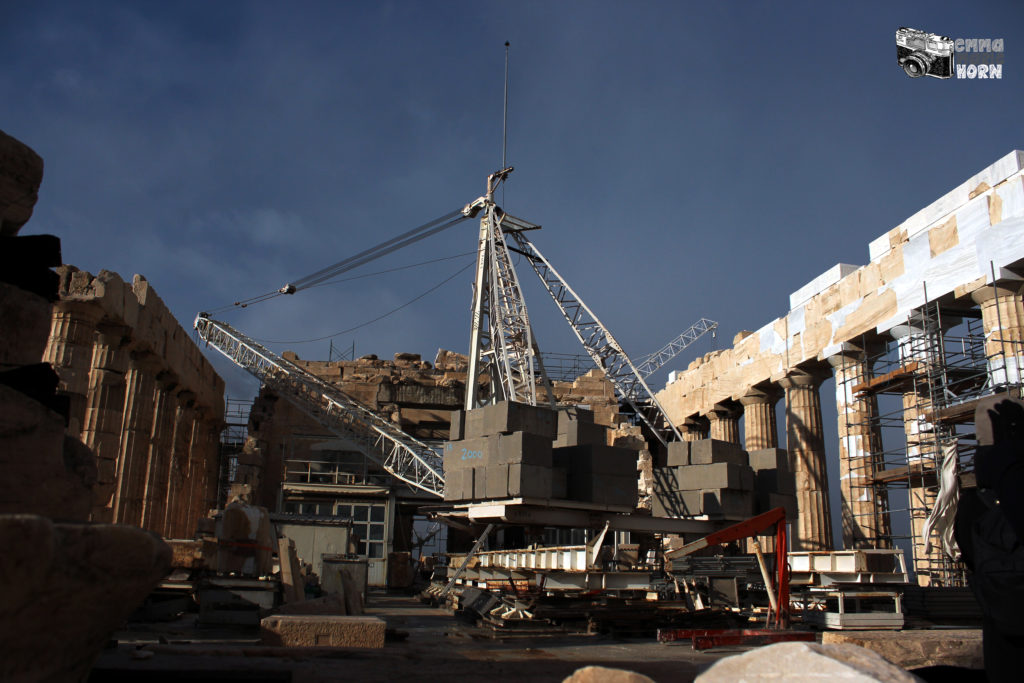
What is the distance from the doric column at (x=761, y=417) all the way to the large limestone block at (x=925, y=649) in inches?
754

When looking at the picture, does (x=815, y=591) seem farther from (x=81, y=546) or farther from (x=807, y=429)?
(x=81, y=546)

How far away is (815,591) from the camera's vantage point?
14172mm

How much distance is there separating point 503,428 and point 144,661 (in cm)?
944

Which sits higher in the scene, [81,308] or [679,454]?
[81,308]

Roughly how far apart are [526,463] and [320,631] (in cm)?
626

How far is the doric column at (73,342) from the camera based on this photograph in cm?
1839

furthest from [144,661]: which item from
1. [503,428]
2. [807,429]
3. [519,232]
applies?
[519,232]

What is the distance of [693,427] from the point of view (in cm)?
3244

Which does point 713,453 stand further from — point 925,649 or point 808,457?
point 925,649

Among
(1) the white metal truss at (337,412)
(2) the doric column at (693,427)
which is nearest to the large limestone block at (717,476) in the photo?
(2) the doric column at (693,427)

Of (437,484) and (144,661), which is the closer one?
(144,661)

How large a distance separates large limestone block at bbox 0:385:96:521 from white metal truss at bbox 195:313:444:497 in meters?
26.5

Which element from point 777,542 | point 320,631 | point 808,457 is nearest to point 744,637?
point 777,542

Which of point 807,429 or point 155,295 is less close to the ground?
point 155,295
